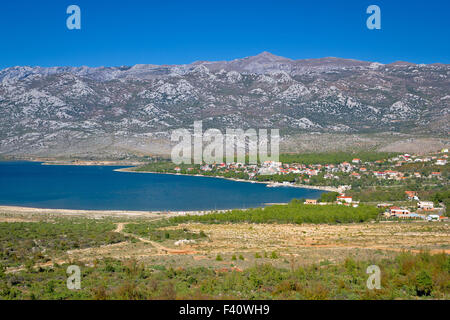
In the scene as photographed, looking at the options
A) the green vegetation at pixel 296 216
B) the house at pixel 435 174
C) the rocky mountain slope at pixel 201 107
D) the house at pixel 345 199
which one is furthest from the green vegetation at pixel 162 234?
the rocky mountain slope at pixel 201 107

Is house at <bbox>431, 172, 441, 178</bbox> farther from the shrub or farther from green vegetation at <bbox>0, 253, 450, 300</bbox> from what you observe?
the shrub

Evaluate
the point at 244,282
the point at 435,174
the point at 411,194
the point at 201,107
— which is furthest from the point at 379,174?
the point at 201,107

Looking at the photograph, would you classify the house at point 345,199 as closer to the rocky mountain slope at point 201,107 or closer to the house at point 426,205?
the house at point 426,205

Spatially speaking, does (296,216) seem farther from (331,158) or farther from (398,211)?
(331,158)

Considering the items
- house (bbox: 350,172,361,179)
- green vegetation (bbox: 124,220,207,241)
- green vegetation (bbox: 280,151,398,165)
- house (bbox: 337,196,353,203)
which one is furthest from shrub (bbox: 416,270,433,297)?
green vegetation (bbox: 280,151,398,165)

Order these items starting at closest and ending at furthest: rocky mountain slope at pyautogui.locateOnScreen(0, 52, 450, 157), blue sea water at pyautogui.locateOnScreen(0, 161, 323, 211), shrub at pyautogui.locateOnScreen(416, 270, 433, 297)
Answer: shrub at pyautogui.locateOnScreen(416, 270, 433, 297) < blue sea water at pyautogui.locateOnScreen(0, 161, 323, 211) < rocky mountain slope at pyautogui.locateOnScreen(0, 52, 450, 157)
